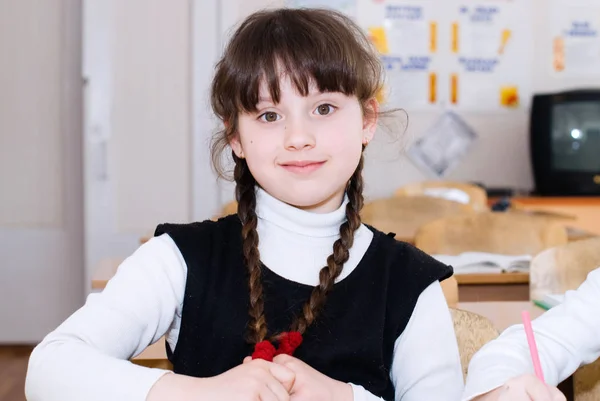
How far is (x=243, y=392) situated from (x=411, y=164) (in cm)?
385

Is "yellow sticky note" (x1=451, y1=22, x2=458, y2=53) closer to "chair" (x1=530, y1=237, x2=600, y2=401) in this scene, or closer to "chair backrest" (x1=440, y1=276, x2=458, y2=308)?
"chair" (x1=530, y1=237, x2=600, y2=401)

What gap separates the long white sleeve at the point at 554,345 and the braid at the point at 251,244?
272 mm

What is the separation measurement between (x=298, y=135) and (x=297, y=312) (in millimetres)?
235

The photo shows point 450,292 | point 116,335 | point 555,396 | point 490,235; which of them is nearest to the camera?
point 555,396

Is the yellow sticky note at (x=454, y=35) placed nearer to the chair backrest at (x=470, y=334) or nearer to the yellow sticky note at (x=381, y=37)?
the yellow sticky note at (x=381, y=37)

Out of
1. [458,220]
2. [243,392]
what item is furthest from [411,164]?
[243,392]

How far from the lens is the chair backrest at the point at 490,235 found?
2.57 meters

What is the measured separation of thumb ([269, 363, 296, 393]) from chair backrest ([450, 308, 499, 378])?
36 cm

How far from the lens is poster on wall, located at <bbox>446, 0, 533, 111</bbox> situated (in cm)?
461

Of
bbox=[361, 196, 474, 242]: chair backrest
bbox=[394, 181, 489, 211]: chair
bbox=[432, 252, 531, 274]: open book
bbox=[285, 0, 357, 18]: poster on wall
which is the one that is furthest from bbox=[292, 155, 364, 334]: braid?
bbox=[285, 0, 357, 18]: poster on wall

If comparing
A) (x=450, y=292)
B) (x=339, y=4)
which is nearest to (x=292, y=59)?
(x=450, y=292)

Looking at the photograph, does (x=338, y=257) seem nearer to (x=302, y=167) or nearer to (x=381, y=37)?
(x=302, y=167)

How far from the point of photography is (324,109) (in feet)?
3.50

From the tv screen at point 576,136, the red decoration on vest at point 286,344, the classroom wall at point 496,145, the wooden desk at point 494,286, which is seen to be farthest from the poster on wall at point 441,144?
the red decoration on vest at point 286,344
